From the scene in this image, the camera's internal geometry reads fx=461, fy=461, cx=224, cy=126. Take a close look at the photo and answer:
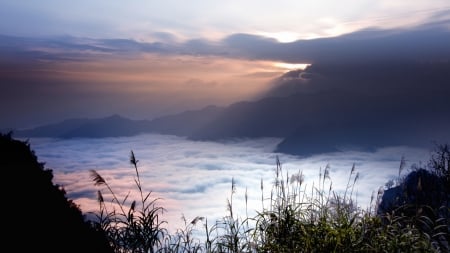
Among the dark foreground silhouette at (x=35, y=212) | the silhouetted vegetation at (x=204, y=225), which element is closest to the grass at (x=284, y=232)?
the silhouetted vegetation at (x=204, y=225)

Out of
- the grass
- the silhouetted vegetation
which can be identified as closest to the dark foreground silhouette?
the silhouetted vegetation

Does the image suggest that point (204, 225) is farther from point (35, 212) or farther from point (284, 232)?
point (35, 212)

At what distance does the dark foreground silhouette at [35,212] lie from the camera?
4031mm

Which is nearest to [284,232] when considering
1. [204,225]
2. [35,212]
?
[204,225]

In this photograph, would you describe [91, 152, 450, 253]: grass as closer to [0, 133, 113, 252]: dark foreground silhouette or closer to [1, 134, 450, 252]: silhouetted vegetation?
[1, 134, 450, 252]: silhouetted vegetation

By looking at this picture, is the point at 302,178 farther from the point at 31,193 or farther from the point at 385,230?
the point at 31,193

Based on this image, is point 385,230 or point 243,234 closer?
point 385,230

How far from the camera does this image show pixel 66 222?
4484 millimetres

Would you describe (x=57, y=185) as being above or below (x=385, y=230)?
above

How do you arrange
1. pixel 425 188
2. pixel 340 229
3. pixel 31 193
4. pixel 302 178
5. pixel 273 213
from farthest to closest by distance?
pixel 425 188
pixel 302 178
pixel 273 213
pixel 340 229
pixel 31 193

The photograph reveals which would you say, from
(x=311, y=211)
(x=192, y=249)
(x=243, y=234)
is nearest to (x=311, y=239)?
(x=311, y=211)

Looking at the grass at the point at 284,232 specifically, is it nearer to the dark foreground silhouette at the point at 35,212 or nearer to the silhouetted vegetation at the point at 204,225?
the silhouetted vegetation at the point at 204,225

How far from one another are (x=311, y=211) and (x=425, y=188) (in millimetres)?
17480

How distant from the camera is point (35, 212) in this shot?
13.9 ft
